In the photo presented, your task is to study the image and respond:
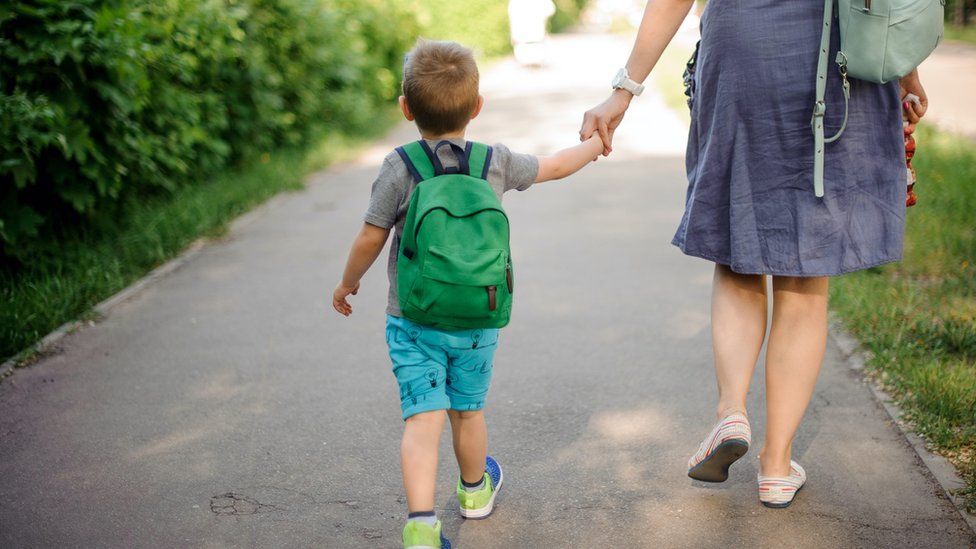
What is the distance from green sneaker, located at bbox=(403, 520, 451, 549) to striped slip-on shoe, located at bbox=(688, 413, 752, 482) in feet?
2.74

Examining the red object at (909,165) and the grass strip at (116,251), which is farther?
the grass strip at (116,251)

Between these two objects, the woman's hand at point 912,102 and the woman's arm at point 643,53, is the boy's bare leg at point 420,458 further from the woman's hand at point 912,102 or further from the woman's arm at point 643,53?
the woman's hand at point 912,102

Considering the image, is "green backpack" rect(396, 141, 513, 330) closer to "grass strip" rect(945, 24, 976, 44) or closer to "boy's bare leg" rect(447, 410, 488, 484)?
"boy's bare leg" rect(447, 410, 488, 484)

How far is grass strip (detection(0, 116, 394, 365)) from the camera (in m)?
4.81

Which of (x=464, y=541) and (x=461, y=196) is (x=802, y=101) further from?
(x=464, y=541)

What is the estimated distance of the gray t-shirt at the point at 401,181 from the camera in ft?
8.62

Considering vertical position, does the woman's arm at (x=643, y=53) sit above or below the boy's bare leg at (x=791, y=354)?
above

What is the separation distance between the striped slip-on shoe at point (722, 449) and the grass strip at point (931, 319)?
2.37 feet

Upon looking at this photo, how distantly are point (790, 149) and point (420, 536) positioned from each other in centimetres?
146

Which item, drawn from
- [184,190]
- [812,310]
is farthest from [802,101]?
[184,190]

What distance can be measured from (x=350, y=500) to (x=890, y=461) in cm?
178

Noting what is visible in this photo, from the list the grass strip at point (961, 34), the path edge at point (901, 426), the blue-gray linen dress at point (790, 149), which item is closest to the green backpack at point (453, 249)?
the blue-gray linen dress at point (790, 149)

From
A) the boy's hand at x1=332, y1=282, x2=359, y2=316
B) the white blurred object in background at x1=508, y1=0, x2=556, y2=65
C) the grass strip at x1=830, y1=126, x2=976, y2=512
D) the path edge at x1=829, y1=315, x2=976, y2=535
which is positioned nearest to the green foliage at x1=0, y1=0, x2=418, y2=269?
the boy's hand at x1=332, y1=282, x2=359, y2=316

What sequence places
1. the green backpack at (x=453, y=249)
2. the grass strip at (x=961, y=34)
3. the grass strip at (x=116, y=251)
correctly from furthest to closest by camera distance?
the grass strip at (x=961, y=34) → the grass strip at (x=116, y=251) → the green backpack at (x=453, y=249)
